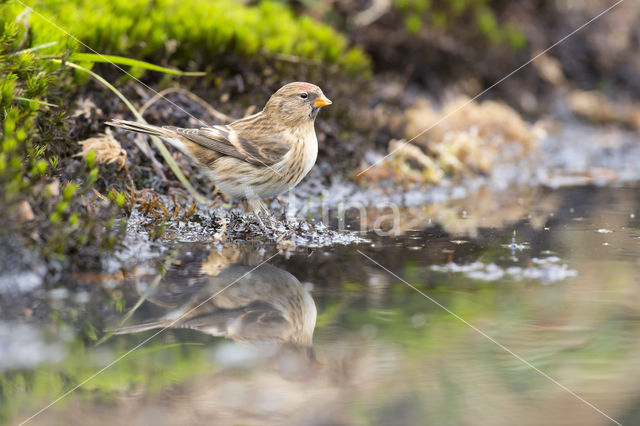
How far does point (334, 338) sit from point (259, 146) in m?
2.09

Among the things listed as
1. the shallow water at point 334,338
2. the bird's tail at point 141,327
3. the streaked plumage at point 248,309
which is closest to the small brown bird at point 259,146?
the shallow water at point 334,338

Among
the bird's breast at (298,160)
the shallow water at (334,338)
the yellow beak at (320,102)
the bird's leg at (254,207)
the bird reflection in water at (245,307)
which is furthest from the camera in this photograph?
the yellow beak at (320,102)

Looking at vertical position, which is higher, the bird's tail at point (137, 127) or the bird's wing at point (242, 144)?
the bird's tail at point (137, 127)

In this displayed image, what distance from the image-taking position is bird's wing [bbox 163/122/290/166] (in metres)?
4.84

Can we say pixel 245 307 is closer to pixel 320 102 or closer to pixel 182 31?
pixel 320 102

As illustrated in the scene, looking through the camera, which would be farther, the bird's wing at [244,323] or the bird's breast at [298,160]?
the bird's breast at [298,160]

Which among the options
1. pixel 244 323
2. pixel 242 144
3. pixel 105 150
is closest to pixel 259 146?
pixel 242 144

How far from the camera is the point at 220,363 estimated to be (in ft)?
9.27

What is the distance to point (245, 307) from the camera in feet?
11.4

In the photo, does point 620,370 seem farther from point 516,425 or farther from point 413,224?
point 413,224

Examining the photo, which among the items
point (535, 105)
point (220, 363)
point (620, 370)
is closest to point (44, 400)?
point (220, 363)

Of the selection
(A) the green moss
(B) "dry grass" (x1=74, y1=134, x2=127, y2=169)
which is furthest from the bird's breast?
(A) the green moss

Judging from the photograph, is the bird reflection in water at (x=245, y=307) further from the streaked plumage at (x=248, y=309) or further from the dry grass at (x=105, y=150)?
the dry grass at (x=105, y=150)

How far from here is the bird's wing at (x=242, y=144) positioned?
4840 millimetres
